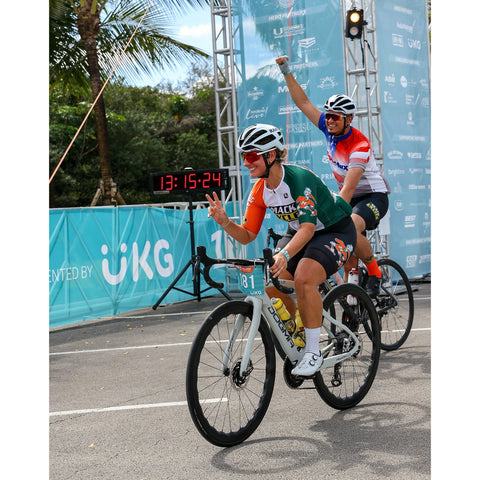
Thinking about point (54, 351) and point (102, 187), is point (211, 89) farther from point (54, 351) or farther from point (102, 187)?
point (54, 351)

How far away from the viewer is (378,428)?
4.26 m

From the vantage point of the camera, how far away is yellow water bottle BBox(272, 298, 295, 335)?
4312 millimetres

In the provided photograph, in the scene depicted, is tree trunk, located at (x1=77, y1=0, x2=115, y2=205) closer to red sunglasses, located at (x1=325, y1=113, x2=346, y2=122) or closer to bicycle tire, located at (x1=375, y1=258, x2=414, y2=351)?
bicycle tire, located at (x1=375, y1=258, x2=414, y2=351)

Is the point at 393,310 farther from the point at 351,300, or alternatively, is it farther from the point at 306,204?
the point at 306,204

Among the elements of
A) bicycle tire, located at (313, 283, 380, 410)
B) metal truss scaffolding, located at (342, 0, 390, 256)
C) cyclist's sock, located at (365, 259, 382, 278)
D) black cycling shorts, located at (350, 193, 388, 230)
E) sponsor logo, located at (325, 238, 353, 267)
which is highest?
metal truss scaffolding, located at (342, 0, 390, 256)

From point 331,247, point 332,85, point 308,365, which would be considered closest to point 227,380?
point 308,365

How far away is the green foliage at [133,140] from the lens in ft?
107

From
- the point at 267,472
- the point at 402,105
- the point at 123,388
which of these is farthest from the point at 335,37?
the point at 267,472

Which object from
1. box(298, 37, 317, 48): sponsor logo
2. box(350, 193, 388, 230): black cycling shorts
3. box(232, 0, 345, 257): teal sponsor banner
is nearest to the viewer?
box(350, 193, 388, 230): black cycling shorts

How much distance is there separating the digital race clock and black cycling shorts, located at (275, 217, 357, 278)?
22.5ft

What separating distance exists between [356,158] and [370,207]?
0.54 meters

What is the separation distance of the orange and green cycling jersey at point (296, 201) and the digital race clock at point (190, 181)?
6.98 metres

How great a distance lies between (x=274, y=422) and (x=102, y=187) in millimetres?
15379

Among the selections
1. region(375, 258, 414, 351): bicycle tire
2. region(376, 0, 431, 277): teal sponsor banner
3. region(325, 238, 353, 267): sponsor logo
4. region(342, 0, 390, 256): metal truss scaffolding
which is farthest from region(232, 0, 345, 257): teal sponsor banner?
region(325, 238, 353, 267): sponsor logo
